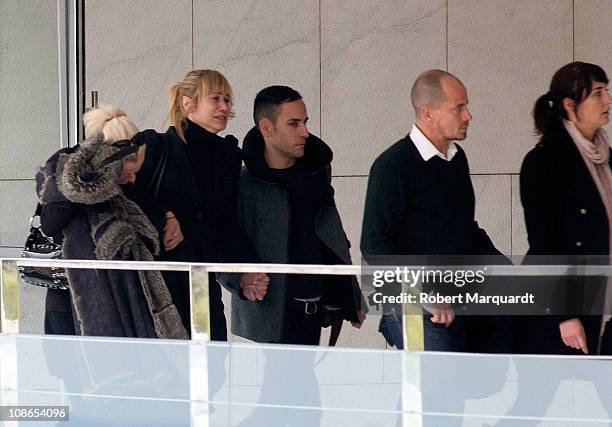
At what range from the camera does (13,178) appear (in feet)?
20.9

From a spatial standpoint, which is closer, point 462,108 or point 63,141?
point 462,108

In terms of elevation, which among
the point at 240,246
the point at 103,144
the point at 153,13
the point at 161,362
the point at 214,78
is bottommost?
the point at 161,362

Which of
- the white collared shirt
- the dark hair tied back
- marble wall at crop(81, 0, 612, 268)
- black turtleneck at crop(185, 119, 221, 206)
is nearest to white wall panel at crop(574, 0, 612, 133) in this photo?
marble wall at crop(81, 0, 612, 268)

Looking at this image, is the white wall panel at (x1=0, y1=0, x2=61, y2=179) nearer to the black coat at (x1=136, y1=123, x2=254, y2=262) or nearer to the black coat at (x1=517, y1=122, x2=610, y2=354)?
the black coat at (x1=136, y1=123, x2=254, y2=262)

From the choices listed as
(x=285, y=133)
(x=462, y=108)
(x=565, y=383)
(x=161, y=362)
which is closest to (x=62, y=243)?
(x=161, y=362)

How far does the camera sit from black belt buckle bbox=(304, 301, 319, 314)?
5.08m

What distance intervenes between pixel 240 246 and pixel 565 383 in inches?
77.4

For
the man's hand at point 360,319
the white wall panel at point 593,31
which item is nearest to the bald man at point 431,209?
the man's hand at point 360,319

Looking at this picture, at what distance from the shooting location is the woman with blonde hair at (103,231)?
15.1 ft

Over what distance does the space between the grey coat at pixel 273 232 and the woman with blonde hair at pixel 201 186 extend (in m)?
0.08

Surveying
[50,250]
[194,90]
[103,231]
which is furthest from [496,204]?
[50,250]

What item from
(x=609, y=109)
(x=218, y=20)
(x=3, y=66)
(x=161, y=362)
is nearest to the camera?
(x=161, y=362)

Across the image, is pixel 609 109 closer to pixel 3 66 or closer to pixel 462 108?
pixel 462 108

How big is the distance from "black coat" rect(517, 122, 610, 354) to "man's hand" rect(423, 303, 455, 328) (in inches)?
14.6
